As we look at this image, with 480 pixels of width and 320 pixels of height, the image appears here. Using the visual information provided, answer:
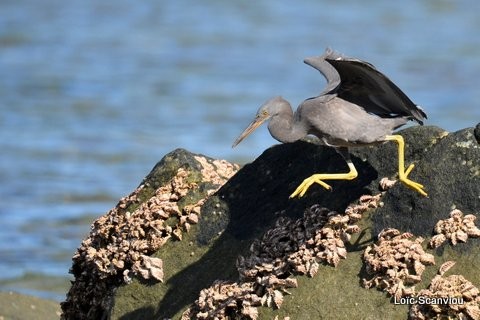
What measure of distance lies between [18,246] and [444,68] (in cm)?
1076

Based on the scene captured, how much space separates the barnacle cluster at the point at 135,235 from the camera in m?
6.73

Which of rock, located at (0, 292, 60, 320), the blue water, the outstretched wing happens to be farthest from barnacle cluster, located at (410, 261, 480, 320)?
the blue water

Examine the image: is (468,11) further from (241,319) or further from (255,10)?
(241,319)

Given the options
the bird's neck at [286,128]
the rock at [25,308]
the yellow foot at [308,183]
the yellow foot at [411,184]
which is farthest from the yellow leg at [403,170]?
the rock at [25,308]

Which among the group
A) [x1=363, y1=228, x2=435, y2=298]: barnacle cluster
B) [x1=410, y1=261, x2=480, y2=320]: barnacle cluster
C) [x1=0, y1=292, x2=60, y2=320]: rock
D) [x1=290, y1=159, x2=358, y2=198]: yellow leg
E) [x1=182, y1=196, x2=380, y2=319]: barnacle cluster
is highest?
[x1=0, y1=292, x2=60, y2=320]: rock

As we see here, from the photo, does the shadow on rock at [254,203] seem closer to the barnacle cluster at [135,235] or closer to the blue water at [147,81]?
the barnacle cluster at [135,235]

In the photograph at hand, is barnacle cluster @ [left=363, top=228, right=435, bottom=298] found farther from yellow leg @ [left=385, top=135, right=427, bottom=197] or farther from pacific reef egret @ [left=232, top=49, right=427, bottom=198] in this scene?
pacific reef egret @ [left=232, top=49, right=427, bottom=198]

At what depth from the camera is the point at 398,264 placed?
18.6ft

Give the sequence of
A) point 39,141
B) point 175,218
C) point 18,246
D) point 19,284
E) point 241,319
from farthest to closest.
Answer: point 39,141
point 18,246
point 19,284
point 175,218
point 241,319

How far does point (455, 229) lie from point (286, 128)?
4.45ft

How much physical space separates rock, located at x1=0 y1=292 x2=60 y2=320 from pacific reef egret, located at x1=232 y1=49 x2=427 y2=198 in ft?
9.25

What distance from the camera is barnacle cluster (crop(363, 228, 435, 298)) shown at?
18.5ft

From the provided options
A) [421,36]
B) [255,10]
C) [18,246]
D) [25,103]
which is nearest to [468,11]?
[421,36]

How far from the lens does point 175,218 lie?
6883mm
